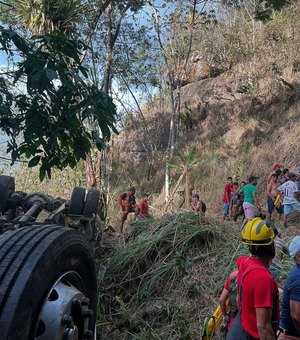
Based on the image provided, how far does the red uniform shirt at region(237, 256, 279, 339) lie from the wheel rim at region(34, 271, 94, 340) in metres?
0.95

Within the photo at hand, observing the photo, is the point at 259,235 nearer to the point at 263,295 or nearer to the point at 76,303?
the point at 263,295

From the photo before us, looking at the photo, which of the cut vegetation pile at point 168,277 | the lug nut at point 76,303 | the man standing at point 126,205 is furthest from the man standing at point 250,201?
the lug nut at point 76,303

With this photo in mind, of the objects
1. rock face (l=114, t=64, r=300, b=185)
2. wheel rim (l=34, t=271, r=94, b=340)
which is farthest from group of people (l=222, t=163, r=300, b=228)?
wheel rim (l=34, t=271, r=94, b=340)

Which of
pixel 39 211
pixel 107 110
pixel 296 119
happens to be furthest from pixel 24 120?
pixel 296 119

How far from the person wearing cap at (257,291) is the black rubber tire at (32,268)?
984mm

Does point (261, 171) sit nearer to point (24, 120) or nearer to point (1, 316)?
point (24, 120)

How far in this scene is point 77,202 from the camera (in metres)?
6.68

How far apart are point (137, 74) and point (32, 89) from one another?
1935cm

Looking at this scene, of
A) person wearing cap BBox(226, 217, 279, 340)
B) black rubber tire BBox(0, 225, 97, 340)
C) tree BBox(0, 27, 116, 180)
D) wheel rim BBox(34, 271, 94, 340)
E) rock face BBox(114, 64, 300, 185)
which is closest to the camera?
black rubber tire BBox(0, 225, 97, 340)

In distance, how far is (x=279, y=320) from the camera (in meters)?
3.42

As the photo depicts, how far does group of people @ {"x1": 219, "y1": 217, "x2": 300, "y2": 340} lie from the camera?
3066mm

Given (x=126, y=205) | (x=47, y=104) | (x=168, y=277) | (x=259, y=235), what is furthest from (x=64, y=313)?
(x=126, y=205)

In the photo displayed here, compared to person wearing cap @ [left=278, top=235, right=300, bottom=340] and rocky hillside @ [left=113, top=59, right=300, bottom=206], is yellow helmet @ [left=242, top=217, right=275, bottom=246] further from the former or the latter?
rocky hillside @ [left=113, top=59, right=300, bottom=206]

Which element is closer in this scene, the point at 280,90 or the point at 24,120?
the point at 24,120
